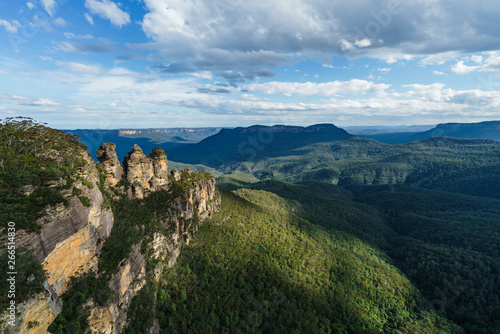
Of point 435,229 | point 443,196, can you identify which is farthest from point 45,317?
point 443,196

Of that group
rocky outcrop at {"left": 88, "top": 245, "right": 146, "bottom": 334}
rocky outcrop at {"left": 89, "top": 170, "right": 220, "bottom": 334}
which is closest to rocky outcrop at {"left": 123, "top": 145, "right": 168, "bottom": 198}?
rocky outcrop at {"left": 89, "top": 170, "right": 220, "bottom": 334}

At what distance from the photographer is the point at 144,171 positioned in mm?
50594

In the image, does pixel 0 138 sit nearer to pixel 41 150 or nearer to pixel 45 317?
pixel 41 150

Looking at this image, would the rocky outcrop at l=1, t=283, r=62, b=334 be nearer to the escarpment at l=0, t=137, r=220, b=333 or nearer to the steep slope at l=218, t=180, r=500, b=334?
the escarpment at l=0, t=137, r=220, b=333

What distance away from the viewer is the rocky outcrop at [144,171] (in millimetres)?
47969

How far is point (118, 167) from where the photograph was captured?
4559 cm

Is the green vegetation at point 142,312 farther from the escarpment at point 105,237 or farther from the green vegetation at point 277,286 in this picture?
the green vegetation at point 277,286

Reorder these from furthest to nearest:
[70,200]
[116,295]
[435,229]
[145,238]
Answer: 1. [435,229]
2. [145,238]
3. [116,295]
4. [70,200]

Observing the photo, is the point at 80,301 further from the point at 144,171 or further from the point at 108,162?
the point at 144,171

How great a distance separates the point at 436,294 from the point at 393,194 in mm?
103737

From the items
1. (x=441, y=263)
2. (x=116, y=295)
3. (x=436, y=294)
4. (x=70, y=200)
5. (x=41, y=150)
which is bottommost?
(x=436, y=294)

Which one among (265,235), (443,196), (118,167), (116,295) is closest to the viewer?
(116,295)

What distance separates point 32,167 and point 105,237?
14171mm

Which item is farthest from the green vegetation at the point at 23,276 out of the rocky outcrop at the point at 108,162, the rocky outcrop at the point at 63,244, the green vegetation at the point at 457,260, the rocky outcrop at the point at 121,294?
the green vegetation at the point at 457,260
